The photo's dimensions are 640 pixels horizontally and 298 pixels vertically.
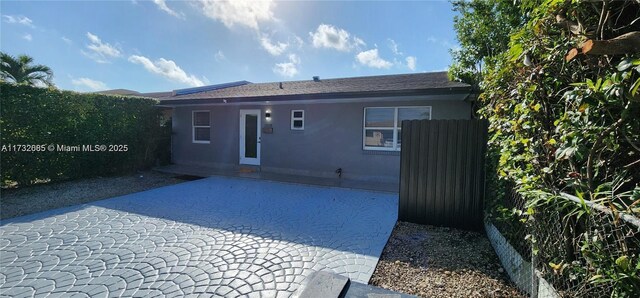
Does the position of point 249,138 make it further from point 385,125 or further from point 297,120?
point 385,125

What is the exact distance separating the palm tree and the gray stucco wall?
10673 mm

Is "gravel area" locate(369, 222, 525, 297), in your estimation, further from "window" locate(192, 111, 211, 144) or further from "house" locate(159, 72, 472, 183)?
"window" locate(192, 111, 211, 144)

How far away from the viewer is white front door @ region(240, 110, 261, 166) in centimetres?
1050

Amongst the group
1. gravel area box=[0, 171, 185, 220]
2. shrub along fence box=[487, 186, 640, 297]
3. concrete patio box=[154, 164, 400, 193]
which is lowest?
gravel area box=[0, 171, 185, 220]

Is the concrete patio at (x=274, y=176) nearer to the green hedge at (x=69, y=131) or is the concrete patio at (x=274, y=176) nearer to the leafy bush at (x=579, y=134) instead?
the green hedge at (x=69, y=131)

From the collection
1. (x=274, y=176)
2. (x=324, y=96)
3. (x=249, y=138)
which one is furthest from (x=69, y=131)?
(x=324, y=96)

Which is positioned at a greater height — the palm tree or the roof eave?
the palm tree

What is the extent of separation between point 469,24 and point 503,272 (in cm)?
663

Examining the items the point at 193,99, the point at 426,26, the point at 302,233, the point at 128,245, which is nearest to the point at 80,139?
the point at 193,99

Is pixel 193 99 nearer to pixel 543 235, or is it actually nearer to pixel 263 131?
pixel 263 131

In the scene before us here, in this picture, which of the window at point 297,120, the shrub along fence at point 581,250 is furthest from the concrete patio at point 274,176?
the shrub along fence at point 581,250

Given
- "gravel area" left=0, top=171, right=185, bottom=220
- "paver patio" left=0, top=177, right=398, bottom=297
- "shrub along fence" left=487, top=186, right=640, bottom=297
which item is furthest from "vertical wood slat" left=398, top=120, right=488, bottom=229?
"gravel area" left=0, top=171, right=185, bottom=220

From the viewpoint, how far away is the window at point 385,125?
27.0 ft

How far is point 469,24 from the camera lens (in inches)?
288
